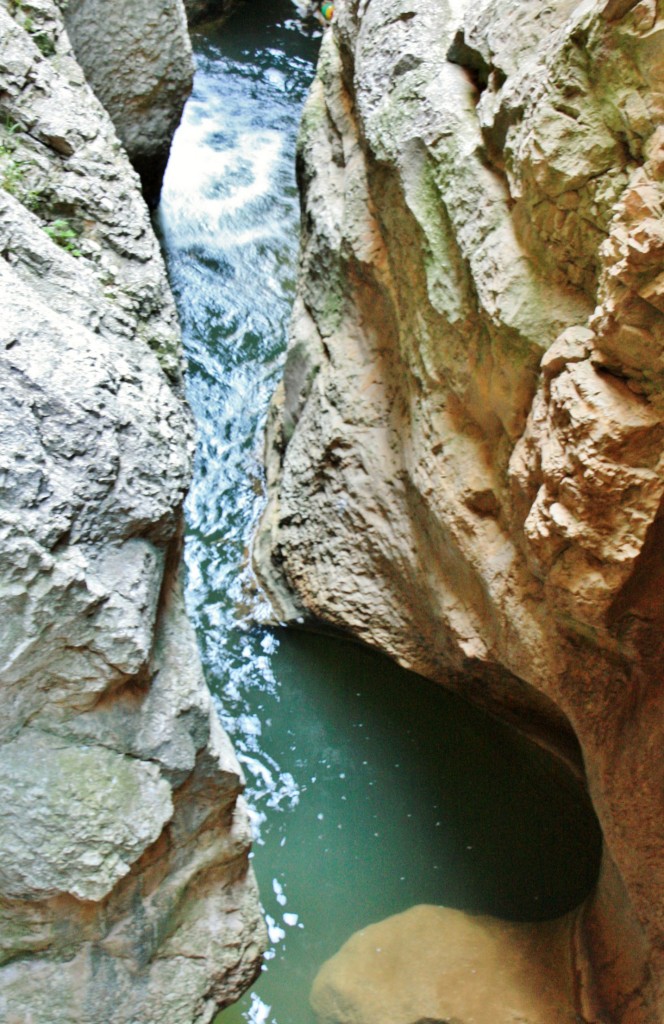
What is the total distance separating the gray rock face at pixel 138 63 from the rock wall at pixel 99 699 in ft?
8.10

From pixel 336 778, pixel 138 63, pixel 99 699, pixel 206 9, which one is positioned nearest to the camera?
pixel 99 699

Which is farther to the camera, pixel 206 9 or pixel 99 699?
pixel 206 9

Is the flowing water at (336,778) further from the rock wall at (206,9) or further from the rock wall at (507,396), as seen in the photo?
the rock wall at (206,9)

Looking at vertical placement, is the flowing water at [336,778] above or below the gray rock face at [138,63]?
below

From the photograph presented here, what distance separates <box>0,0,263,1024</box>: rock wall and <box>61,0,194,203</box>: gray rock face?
247 cm

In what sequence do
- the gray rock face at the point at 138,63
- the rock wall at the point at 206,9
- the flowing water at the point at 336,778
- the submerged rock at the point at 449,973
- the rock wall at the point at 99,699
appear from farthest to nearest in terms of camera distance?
1. the rock wall at the point at 206,9
2. the gray rock face at the point at 138,63
3. the flowing water at the point at 336,778
4. the submerged rock at the point at 449,973
5. the rock wall at the point at 99,699

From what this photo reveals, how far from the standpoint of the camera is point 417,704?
163 inches

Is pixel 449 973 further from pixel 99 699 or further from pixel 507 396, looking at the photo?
pixel 507 396

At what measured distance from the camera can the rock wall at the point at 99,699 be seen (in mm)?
2205

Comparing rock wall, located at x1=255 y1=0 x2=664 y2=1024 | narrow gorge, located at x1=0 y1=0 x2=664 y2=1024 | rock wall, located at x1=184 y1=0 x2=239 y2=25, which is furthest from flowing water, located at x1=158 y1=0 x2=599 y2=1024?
rock wall, located at x1=184 y1=0 x2=239 y2=25

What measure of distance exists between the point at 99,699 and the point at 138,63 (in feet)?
13.3

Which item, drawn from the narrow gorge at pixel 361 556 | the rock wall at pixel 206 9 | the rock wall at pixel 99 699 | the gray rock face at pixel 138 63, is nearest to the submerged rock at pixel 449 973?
the narrow gorge at pixel 361 556

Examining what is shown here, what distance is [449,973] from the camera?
10.9 ft

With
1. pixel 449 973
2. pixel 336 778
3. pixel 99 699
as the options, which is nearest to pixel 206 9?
pixel 336 778
